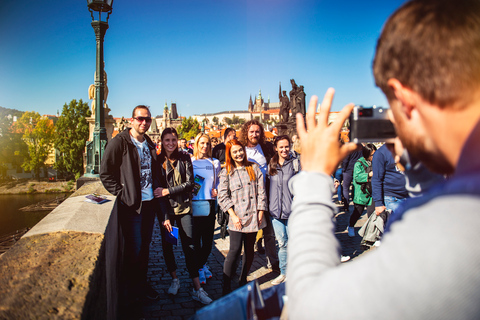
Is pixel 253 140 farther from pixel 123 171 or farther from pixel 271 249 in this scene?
pixel 123 171

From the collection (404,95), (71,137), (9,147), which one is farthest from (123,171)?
(9,147)

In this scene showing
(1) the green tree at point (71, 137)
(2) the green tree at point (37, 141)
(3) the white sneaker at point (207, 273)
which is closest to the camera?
(3) the white sneaker at point (207, 273)

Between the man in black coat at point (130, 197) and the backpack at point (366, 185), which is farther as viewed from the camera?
the backpack at point (366, 185)

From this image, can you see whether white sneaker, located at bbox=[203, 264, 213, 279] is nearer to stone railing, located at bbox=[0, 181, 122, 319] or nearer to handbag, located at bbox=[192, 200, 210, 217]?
handbag, located at bbox=[192, 200, 210, 217]

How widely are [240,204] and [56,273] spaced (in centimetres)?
252

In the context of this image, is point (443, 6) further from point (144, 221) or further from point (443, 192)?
point (144, 221)

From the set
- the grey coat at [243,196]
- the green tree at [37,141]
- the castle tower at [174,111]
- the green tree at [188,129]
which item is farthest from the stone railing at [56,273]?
the castle tower at [174,111]

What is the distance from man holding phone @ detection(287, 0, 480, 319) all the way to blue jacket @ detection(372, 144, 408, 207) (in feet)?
12.2

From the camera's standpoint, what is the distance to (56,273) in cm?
143

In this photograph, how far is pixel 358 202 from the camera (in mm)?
5848

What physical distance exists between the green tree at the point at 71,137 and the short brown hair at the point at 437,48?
45802 mm

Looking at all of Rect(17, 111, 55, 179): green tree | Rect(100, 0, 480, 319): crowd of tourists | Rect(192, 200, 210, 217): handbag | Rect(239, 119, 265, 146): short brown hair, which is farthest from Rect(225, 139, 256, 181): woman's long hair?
Rect(17, 111, 55, 179): green tree

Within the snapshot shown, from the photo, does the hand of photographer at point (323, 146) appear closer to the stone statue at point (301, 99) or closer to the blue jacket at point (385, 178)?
the blue jacket at point (385, 178)

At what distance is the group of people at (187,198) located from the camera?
3361mm
